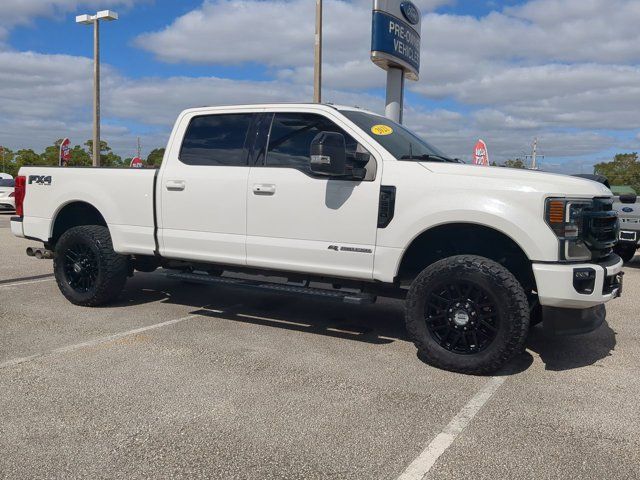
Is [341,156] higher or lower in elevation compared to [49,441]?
Result: higher

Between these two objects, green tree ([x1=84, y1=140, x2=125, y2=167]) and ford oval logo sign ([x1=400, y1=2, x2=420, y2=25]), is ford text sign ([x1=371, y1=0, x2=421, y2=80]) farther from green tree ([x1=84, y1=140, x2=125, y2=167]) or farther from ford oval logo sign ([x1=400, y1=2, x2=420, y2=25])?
green tree ([x1=84, y1=140, x2=125, y2=167])

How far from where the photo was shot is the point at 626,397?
13.5 feet

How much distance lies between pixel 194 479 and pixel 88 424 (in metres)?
0.95

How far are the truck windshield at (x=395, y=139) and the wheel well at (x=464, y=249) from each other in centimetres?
70

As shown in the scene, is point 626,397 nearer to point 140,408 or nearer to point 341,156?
point 341,156

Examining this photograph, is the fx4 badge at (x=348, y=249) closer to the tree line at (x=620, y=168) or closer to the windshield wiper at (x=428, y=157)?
the windshield wiper at (x=428, y=157)

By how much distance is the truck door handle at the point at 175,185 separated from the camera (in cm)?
571

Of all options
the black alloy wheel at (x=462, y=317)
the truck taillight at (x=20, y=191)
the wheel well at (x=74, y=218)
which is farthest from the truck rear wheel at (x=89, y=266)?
the black alloy wheel at (x=462, y=317)

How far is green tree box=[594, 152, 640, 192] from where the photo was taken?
58031 millimetres

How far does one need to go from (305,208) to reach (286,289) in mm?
741

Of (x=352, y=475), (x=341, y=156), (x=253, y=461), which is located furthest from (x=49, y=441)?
(x=341, y=156)

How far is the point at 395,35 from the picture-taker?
1250 centimetres

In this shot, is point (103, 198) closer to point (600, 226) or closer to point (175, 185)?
point (175, 185)

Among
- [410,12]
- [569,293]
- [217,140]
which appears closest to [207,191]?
[217,140]
